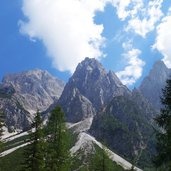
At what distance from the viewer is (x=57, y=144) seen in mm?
46438

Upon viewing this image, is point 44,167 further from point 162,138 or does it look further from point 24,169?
point 162,138

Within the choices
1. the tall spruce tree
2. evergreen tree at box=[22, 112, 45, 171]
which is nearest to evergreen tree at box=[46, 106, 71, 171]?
evergreen tree at box=[22, 112, 45, 171]

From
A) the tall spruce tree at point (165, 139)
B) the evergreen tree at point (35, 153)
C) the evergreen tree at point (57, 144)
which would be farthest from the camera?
the evergreen tree at point (57, 144)

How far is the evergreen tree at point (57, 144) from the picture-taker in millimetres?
44438

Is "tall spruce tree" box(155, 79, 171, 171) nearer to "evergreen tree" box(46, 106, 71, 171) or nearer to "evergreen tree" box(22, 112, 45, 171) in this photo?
"evergreen tree" box(22, 112, 45, 171)

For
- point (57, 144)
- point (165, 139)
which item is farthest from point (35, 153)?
point (165, 139)

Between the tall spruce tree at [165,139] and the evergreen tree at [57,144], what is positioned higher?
the evergreen tree at [57,144]

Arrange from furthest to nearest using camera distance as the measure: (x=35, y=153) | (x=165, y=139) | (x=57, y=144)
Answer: (x=57, y=144), (x=35, y=153), (x=165, y=139)

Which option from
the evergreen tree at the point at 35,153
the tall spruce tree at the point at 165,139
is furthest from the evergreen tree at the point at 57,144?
the tall spruce tree at the point at 165,139

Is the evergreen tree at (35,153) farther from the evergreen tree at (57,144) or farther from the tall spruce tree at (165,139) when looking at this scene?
the tall spruce tree at (165,139)

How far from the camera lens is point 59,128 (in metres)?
48.5

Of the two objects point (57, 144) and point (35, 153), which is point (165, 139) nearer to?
point (35, 153)

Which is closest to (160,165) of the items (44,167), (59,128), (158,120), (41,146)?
(158,120)

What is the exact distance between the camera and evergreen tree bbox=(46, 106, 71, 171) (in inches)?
1750
